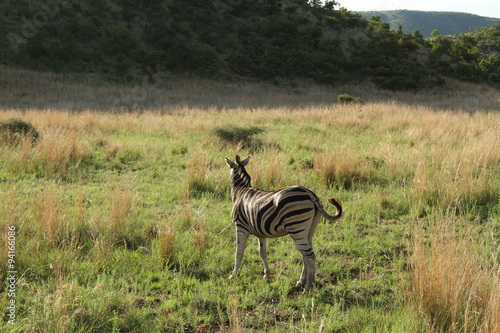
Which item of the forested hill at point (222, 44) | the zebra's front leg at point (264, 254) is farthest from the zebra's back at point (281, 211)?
the forested hill at point (222, 44)

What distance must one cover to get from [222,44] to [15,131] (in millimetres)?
26883

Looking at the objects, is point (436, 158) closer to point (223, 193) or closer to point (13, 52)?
point (223, 193)

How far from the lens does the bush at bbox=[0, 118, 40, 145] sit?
30.1 ft

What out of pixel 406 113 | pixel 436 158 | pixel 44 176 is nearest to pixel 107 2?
pixel 406 113

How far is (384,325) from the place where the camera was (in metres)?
2.95

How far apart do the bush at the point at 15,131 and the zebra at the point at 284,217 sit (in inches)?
286

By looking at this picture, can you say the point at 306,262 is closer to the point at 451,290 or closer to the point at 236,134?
the point at 451,290

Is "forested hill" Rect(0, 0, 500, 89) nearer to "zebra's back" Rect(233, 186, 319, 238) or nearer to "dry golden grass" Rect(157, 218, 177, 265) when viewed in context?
"dry golden grass" Rect(157, 218, 177, 265)

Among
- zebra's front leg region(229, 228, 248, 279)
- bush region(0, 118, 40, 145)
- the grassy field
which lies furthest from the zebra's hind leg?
bush region(0, 118, 40, 145)

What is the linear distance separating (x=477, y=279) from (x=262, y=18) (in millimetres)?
39293

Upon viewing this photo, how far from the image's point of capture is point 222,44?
34719mm

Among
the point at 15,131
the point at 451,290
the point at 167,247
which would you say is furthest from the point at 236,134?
the point at 451,290

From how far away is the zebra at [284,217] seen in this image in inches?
132

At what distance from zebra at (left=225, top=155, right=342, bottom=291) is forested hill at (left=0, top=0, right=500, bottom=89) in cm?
2619
